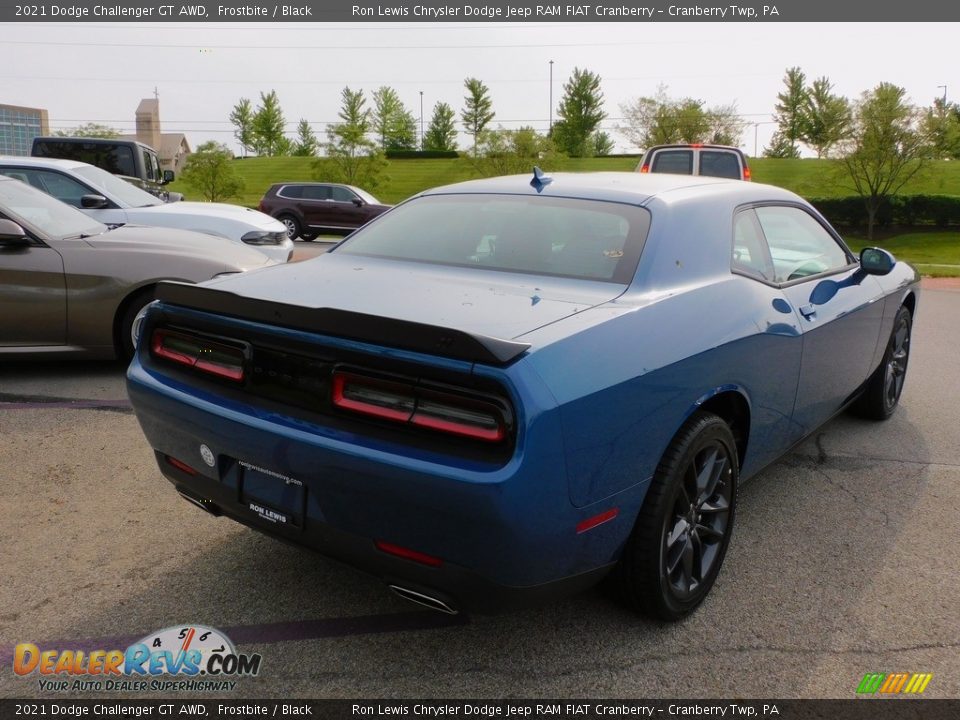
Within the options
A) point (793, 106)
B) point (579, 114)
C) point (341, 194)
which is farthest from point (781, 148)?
point (341, 194)

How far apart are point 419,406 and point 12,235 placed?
4.70 m

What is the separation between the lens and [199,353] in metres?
2.72

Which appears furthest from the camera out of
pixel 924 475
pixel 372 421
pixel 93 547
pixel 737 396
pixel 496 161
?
pixel 496 161

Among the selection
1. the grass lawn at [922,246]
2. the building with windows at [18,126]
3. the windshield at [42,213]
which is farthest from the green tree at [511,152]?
the building with windows at [18,126]

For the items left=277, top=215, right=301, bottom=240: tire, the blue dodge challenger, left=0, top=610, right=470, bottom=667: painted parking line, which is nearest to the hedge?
left=277, top=215, right=301, bottom=240: tire

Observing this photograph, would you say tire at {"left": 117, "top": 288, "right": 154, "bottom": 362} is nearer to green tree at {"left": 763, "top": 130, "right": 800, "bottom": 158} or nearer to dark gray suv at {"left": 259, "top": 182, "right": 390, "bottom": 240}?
dark gray suv at {"left": 259, "top": 182, "right": 390, "bottom": 240}

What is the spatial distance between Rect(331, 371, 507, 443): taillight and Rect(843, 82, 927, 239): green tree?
111ft

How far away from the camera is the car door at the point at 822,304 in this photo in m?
3.59

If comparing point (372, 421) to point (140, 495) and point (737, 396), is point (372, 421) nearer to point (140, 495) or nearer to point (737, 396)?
point (737, 396)

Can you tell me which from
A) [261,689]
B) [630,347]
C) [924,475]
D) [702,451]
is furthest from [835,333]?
[261,689]

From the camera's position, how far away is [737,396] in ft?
9.84

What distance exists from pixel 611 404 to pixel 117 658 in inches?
67.4

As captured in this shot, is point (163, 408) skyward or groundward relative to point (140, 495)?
skyward

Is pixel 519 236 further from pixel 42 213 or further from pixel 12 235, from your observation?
pixel 42 213
